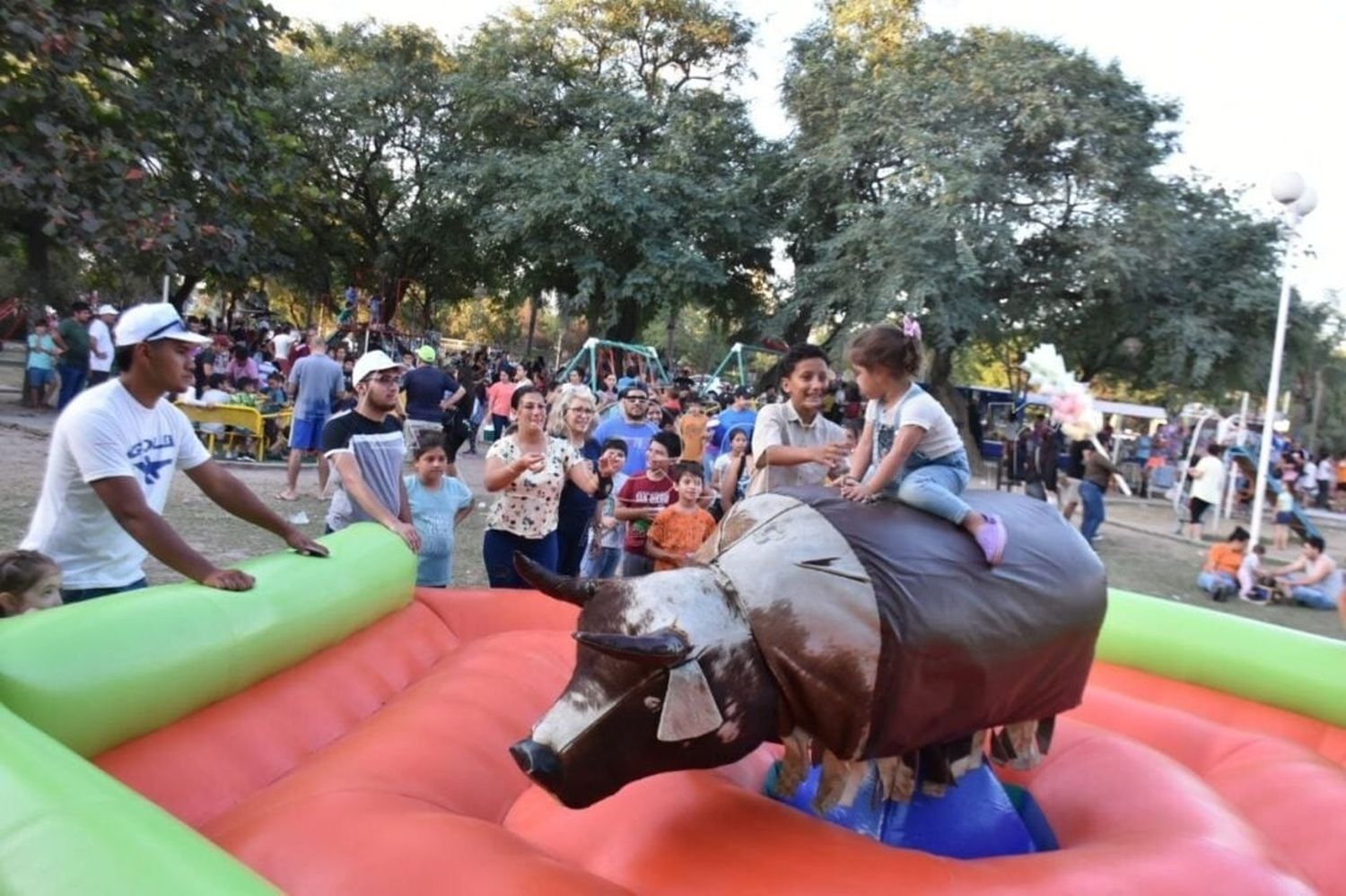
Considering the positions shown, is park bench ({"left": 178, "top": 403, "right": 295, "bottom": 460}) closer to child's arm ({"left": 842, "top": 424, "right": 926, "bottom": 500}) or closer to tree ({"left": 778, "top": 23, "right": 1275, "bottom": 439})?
child's arm ({"left": 842, "top": 424, "right": 926, "bottom": 500})

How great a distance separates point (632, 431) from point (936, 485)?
409 cm

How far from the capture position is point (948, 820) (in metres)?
2.65

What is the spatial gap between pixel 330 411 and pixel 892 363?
8.15 metres

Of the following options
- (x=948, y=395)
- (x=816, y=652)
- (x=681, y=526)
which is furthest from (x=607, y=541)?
(x=948, y=395)

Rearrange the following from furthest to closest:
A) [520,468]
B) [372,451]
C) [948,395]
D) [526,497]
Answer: [948,395] → [526,497] → [520,468] → [372,451]

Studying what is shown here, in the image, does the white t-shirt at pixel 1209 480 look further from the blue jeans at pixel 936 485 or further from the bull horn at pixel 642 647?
the bull horn at pixel 642 647

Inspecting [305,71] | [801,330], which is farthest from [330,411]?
[305,71]

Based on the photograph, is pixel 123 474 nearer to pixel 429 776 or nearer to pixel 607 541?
pixel 429 776

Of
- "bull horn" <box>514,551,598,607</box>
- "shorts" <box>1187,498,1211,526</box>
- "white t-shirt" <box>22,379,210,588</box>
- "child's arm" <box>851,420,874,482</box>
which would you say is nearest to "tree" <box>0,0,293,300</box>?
"white t-shirt" <box>22,379,210,588</box>

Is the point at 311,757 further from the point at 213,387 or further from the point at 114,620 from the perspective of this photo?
the point at 213,387

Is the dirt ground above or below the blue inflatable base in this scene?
below

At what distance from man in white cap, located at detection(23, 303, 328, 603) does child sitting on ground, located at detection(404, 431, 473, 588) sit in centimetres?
162

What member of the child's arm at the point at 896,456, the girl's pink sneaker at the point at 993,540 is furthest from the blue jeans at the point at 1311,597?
the girl's pink sneaker at the point at 993,540

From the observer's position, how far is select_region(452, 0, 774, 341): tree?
841 inches
